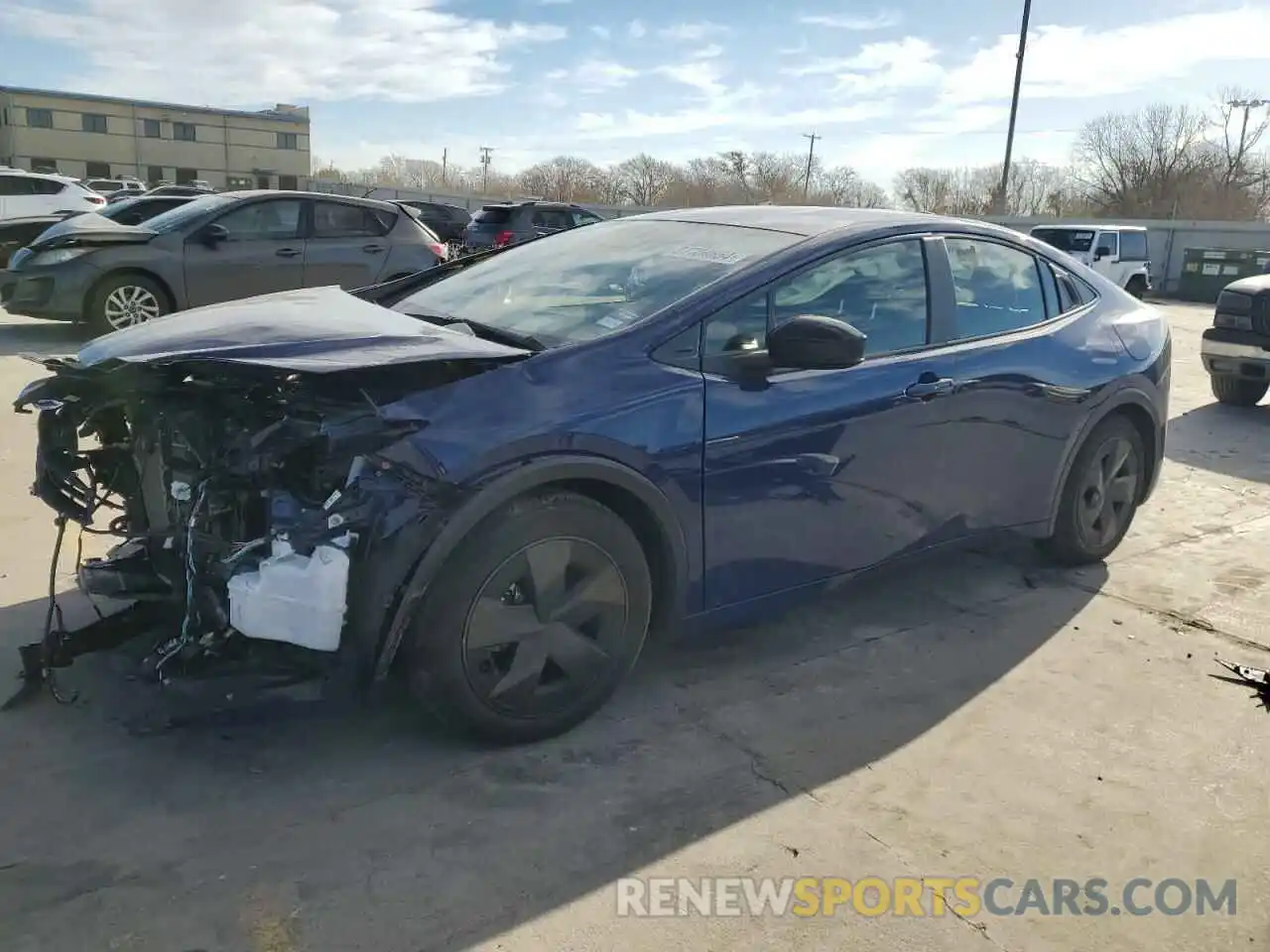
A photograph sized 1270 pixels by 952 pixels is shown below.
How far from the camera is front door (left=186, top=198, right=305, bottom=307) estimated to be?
9.75 meters

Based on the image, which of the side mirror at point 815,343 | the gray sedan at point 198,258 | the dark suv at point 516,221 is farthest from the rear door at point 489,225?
the side mirror at point 815,343

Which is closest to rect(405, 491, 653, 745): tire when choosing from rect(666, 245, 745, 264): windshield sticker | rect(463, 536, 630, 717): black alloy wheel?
rect(463, 536, 630, 717): black alloy wheel

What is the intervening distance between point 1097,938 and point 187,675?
2.40 meters

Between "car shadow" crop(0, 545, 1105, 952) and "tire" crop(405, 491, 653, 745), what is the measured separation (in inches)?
5.5

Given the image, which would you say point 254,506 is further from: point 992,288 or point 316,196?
point 316,196

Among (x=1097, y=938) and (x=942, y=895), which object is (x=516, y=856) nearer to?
(x=942, y=895)

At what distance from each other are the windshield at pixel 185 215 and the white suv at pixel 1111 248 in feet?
59.7

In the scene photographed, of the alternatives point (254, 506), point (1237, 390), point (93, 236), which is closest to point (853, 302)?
point (254, 506)

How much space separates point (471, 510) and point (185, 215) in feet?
28.6

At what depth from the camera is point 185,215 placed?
995 cm

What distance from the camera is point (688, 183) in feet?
228

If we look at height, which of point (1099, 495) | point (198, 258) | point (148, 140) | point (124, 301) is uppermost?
point (148, 140)

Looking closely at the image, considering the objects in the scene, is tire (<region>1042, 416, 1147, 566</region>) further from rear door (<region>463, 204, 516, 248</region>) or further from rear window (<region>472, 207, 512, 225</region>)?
rear window (<region>472, 207, 512, 225</region>)

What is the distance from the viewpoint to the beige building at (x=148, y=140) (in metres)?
67.6
